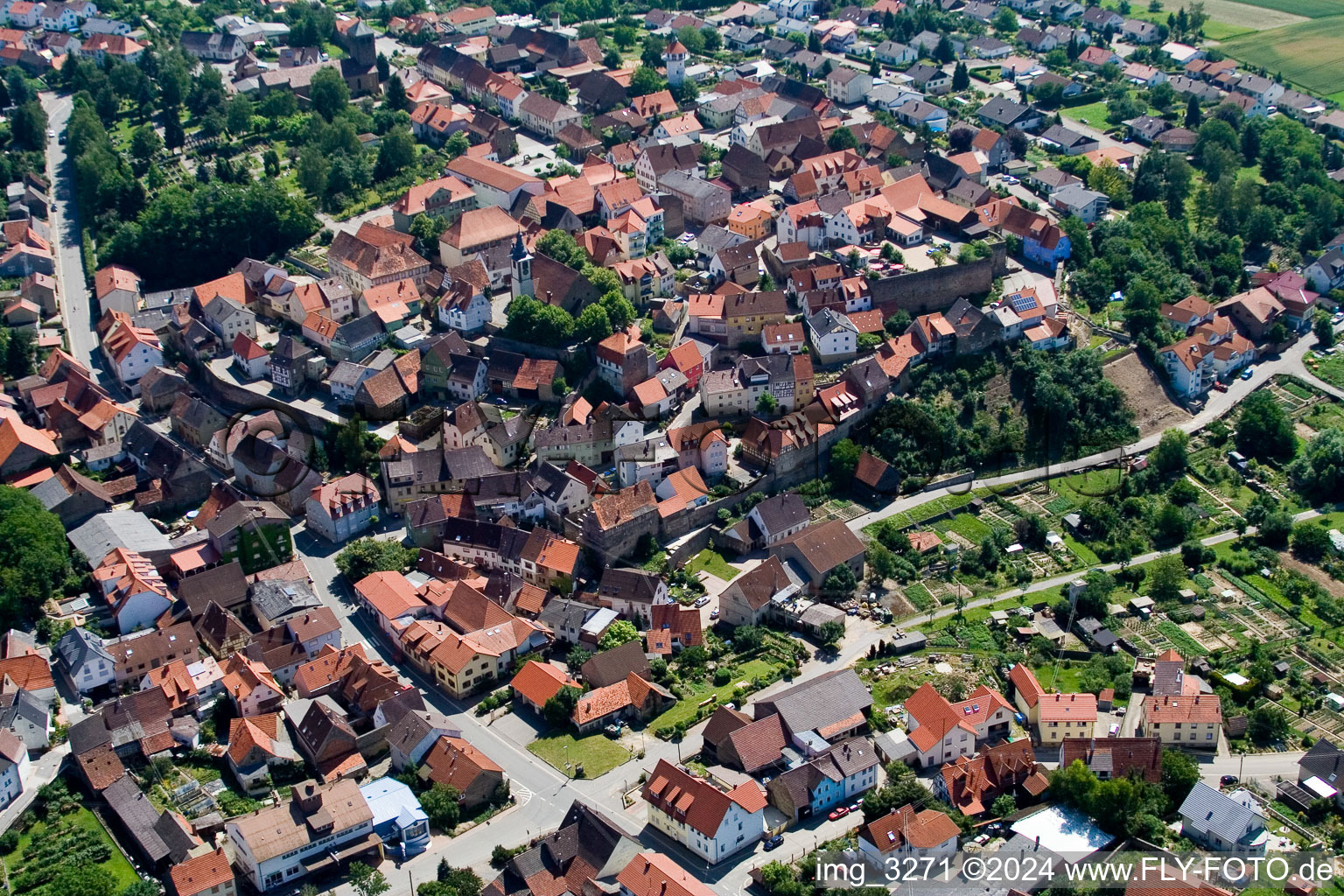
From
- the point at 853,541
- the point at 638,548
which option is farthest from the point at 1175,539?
the point at 638,548

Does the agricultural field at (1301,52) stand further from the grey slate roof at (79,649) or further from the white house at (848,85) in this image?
the grey slate roof at (79,649)

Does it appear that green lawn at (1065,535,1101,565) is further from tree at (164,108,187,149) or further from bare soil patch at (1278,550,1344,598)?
tree at (164,108,187,149)

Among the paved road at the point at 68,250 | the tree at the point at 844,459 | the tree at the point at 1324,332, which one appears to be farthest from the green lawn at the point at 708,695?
the tree at the point at 1324,332

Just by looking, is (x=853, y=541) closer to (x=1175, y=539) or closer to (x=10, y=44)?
(x=1175, y=539)

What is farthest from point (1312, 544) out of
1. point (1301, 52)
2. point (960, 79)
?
point (1301, 52)

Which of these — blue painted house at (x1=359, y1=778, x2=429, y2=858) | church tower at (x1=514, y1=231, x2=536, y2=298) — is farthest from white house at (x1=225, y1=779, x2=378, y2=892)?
church tower at (x1=514, y1=231, x2=536, y2=298)

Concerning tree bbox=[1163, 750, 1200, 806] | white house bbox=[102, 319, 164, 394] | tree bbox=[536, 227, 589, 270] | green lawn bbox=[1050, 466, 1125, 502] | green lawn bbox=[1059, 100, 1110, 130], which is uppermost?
tree bbox=[536, 227, 589, 270]

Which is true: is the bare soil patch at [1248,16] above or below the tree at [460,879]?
above

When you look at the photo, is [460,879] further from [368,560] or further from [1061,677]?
[1061,677]
